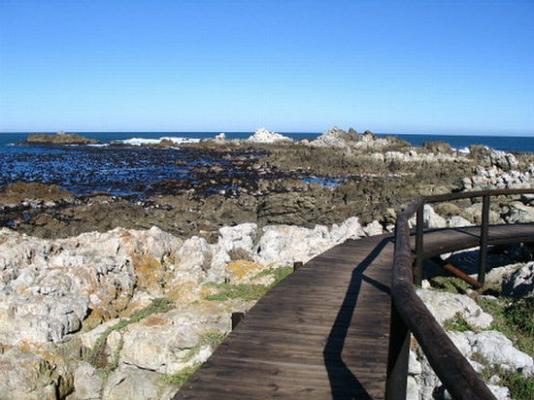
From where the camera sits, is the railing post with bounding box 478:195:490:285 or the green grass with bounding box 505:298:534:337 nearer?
the green grass with bounding box 505:298:534:337

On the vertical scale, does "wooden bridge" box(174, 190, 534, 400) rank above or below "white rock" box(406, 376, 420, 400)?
above

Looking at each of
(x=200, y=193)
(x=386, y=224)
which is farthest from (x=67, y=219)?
(x=386, y=224)

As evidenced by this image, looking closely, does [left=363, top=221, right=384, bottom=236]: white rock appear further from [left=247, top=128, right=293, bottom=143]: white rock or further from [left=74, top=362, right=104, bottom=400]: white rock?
[left=247, top=128, right=293, bottom=143]: white rock

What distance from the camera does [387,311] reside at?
6055 mm

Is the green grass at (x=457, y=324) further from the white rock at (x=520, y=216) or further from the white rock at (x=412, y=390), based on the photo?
the white rock at (x=520, y=216)

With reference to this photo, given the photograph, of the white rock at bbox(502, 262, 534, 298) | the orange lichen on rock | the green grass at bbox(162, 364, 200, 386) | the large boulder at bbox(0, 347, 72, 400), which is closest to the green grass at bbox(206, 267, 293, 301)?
the orange lichen on rock

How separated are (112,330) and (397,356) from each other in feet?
20.3

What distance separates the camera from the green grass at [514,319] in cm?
686

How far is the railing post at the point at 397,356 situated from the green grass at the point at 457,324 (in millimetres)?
4390

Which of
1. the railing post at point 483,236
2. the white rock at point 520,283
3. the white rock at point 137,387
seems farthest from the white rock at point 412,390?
the railing post at point 483,236

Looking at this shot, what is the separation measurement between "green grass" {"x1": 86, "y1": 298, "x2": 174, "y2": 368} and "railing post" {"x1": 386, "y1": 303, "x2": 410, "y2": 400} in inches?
219

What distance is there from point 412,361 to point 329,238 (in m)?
8.04

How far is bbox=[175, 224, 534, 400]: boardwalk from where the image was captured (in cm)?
418

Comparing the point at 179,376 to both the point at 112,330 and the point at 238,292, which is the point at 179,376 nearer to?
the point at 112,330
